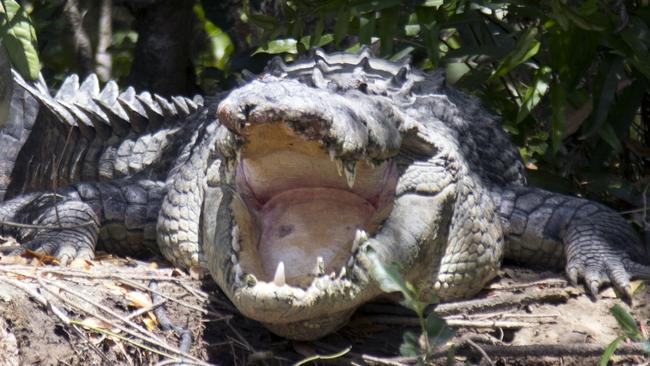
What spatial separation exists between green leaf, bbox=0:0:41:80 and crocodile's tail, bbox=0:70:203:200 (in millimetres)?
1011

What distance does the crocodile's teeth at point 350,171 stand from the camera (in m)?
3.02

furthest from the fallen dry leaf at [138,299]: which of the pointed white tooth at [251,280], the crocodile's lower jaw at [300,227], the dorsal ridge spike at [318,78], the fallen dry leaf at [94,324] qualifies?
the dorsal ridge spike at [318,78]

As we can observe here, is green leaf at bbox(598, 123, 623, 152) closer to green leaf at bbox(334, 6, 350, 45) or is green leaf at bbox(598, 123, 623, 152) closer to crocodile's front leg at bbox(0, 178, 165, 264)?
green leaf at bbox(334, 6, 350, 45)

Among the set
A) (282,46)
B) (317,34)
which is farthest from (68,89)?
(317,34)

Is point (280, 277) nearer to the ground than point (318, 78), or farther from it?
nearer to the ground

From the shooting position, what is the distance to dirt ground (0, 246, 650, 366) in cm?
303

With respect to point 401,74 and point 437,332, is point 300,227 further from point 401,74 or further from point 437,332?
point 401,74

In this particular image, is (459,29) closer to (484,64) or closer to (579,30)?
(484,64)

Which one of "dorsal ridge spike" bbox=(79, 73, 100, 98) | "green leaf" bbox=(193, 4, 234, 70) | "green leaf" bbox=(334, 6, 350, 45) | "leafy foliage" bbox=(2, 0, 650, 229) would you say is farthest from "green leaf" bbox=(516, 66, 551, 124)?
"green leaf" bbox=(193, 4, 234, 70)

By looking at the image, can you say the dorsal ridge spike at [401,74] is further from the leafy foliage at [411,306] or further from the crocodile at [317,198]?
the leafy foliage at [411,306]

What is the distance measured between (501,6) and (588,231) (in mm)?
882

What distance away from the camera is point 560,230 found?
4.02m

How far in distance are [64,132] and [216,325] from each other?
2.00 meters

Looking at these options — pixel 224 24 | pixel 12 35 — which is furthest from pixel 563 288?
pixel 224 24
